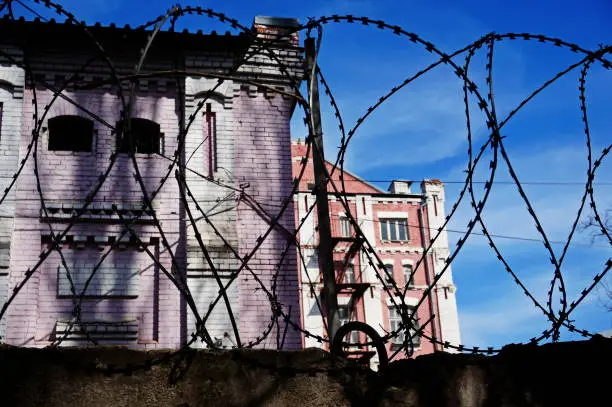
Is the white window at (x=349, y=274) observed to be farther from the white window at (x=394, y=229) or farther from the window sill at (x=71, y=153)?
the window sill at (x=71, y=153)

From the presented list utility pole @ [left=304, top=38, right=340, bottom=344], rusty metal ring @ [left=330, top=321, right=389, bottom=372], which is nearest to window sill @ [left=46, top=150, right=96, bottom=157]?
utility pole @ [left=304, top=38, right=340, bottom=344]

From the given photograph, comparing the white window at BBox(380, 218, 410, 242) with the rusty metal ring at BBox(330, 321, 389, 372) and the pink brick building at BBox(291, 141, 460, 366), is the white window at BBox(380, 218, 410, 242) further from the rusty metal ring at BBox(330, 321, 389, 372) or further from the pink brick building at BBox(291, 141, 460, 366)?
the rusty metal ring at BBox(330, 321, 389, 372)

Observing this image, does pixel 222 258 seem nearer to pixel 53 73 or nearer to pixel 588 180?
pixel 53 73

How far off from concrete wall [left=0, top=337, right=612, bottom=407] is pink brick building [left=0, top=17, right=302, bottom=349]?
266 inches

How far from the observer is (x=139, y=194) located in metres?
12.1

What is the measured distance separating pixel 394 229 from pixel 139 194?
2461 centimetres

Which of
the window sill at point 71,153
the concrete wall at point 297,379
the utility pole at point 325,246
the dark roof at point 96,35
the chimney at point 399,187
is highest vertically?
the chimney at point 399,187

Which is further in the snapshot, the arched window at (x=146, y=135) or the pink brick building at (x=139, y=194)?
the arched window at (x=146, y=135)

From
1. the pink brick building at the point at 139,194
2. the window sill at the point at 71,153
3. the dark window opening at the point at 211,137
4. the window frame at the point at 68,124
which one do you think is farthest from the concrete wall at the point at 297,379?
the window frame at the point at 68,124

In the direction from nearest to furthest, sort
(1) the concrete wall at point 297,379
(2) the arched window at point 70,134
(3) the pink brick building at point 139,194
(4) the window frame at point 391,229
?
(1) the concrete wall at point 297,379, (3) the pink brick building at point 139,194, (2) the arched window at point 70,134, (4) the window frame at point 391,229

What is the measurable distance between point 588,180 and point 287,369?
8.02 ft

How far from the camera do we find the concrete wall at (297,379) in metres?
3.50

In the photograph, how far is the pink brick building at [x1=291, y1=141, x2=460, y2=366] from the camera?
108 feet

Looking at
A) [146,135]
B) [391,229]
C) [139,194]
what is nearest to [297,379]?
[139,194]
